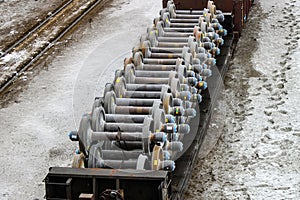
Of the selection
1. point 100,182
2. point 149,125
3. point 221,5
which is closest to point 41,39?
point 221,5

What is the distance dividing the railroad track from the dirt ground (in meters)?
0.46

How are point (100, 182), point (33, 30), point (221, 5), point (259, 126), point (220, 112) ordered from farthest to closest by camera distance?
point (33, 30) < point (221, 5) < point (220, 112) < point (259, 126) < point (100, 182)

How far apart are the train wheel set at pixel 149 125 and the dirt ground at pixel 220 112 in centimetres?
65

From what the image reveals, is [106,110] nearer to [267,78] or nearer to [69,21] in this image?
[267,78]

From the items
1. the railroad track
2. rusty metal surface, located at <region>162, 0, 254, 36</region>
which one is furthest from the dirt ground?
rusty metal surface, located at <region>162, 0, 254, 36</region>

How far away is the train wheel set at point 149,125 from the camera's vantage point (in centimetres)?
667

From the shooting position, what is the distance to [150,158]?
706 centimetres

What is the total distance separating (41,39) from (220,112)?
586cm

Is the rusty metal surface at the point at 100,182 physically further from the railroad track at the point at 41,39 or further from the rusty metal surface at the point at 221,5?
the rusty metal surface at the point at 221,5

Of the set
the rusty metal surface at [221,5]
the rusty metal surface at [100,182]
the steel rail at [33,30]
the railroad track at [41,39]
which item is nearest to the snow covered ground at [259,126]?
the rusty metal surface at [221,5]

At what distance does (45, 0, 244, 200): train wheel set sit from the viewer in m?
6.67

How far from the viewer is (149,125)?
6.99 meters

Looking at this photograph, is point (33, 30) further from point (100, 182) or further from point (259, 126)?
point (100, 182)

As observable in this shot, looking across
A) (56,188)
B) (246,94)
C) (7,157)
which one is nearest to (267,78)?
(246,94)
